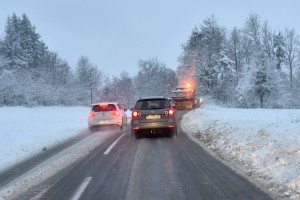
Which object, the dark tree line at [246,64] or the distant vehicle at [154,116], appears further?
the dark tree line at [246,64]

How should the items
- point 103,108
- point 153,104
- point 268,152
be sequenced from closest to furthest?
point 268,152
point 153,104
point 103,108

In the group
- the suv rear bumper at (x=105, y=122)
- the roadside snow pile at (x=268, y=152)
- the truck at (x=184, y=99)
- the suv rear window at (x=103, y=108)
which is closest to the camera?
the roadside snow pile at (x=268, y=152)

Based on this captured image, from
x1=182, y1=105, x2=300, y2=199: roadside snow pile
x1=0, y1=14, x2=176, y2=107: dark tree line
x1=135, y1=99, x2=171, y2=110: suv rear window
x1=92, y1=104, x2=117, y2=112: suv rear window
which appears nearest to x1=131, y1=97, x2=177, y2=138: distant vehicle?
x1=135, y1=99, x2=171, y2=110: suv rear window

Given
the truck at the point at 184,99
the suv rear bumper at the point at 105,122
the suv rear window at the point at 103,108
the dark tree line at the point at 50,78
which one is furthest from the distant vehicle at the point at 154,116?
the dark tree line at the point at 50,78

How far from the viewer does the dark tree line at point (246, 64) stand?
54.9m

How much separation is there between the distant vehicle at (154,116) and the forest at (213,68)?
124 feet

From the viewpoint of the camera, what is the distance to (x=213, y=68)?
2452 inches

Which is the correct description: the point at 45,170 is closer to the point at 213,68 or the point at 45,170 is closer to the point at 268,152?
the point at 268,152

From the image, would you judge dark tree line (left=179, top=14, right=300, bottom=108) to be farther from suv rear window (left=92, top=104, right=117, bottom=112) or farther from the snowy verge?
the snowy verge

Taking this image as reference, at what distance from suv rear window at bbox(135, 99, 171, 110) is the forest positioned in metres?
37.8

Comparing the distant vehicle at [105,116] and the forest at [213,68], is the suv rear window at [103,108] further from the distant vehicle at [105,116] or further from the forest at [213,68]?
the forest at [213,68]

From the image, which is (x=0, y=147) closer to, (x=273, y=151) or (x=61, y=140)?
(x=61, y=140)

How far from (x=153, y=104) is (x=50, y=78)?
2205 inches

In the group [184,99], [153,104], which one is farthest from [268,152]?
[184,99]
